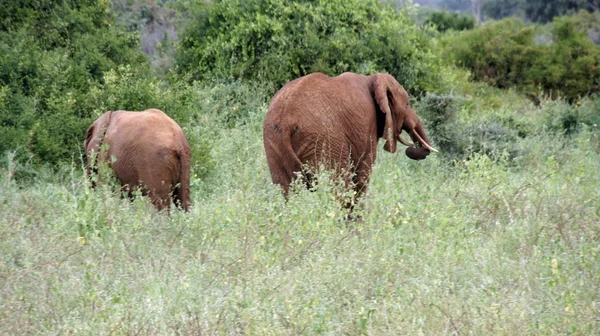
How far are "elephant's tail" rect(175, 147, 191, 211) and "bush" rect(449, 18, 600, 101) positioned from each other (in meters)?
14.6

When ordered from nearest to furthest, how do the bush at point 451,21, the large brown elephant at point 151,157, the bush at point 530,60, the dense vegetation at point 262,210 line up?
the dense vegetation at point 262,210, the large brown elephant at point 151,157, the bush at point 530,60, the bush at point 451,21

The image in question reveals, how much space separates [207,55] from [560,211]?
9091 mm

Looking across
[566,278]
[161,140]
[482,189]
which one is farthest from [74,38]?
[566,278]

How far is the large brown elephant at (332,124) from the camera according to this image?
868 centimetres

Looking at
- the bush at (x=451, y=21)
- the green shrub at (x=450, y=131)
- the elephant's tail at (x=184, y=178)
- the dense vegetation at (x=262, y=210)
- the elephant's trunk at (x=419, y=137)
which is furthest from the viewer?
the bush at (x=451, y=21)

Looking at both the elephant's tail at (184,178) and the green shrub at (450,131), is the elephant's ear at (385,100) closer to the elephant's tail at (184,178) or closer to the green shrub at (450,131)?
the elephant's tail at (184,178)

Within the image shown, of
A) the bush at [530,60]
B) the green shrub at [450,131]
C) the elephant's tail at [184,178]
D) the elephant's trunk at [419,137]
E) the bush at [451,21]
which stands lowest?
the bush at [451,21]

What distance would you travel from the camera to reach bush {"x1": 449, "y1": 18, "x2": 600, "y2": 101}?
76.0 ft

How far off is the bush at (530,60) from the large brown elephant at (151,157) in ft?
48.0

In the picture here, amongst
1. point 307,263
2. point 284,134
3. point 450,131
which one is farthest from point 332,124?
point 450,131

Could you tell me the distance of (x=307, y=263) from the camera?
21.9ft

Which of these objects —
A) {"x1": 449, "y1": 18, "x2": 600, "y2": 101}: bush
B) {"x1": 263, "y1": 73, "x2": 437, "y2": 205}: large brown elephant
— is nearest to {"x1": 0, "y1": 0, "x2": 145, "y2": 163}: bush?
{"x1": 263, "y1": 73, "x2": 437, "y2": 205}: large brown elephant

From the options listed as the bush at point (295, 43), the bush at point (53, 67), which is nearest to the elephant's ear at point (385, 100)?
the bush at point (53, 67)

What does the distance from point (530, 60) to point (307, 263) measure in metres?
18.1
